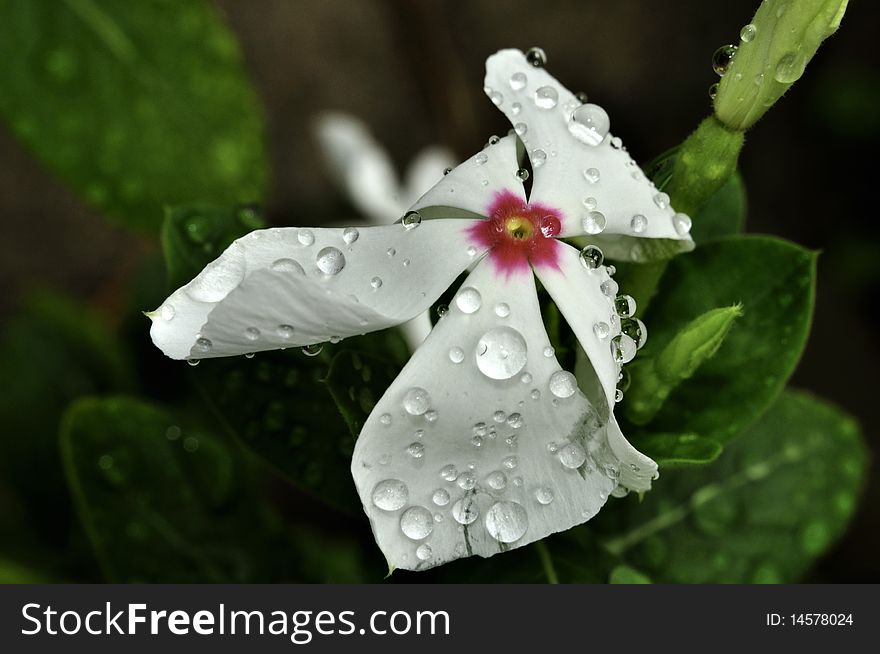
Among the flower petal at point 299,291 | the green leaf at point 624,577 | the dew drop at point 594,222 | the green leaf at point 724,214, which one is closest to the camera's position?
the flower petal at point 299,291

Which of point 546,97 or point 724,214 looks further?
A: point 724,214

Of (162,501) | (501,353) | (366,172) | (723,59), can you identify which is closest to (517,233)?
(501,353)

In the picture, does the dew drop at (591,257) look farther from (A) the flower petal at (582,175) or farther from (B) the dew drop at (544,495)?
(B) the dew drop at (544,495)

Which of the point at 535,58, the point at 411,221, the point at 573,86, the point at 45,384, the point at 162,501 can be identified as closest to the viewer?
the point at 411,221

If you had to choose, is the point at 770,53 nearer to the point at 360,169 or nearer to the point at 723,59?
the point at 723,59

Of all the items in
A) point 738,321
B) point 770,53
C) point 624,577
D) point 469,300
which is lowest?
point 624,577

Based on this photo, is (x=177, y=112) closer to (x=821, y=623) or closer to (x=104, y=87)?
(x=104, y=87)

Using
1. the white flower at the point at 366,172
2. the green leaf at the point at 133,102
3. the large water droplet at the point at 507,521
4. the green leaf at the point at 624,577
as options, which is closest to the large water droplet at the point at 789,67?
the large water droplet at the point at 507,521
